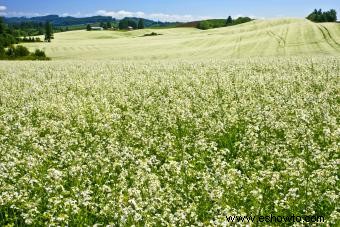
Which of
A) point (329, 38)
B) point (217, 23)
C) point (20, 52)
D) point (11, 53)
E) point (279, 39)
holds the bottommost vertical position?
point (11, 53)

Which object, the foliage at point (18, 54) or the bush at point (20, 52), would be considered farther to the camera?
the bush at point (20, 52)

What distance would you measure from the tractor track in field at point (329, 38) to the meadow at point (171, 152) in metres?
31.1

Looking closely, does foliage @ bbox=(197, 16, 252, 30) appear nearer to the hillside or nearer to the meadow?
the hillside

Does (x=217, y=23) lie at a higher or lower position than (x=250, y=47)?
higher

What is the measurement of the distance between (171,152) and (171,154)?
109mm

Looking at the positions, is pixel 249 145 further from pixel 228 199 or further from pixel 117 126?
pixel 117 126

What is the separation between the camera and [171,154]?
10.4 meters

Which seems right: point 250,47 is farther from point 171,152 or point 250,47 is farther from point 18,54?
point 171,152

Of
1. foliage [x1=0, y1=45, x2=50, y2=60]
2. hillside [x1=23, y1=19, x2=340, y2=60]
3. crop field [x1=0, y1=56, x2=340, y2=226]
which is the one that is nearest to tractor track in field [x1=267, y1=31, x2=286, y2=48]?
hillside [x1=23, y1=19, x2=340, y2=60]

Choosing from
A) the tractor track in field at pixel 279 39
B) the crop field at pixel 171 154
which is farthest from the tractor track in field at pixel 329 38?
the crop field at pixel 171 154

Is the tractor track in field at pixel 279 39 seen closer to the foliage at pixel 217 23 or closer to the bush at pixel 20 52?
the bush at pixel 20 52

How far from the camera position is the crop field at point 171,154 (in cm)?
712

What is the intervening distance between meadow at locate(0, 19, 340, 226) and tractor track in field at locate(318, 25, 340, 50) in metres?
31.1

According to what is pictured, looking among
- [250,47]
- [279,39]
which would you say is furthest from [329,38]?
[250,47]
